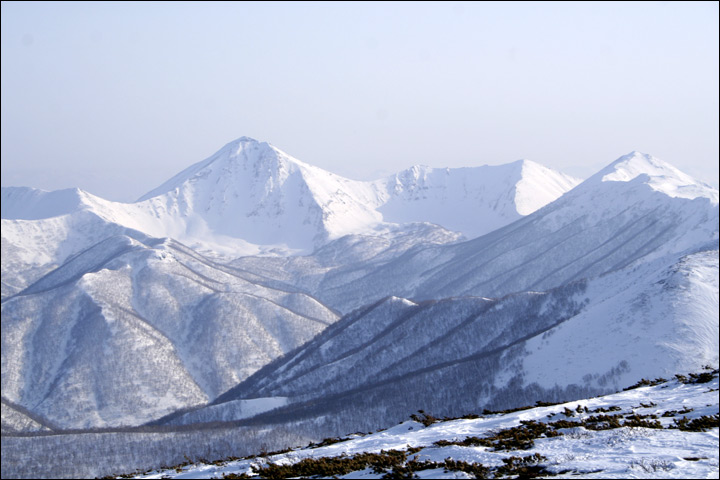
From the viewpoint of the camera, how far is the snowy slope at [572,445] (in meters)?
27.9

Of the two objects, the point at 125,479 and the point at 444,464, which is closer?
the point at 444,464

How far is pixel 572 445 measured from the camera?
1281 inches

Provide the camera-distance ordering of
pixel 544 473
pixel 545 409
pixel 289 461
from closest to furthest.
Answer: pixel 544 473 < pixel 289 461 < pixel 545 409

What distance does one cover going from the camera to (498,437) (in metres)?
35.9

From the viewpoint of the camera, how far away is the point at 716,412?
37469 millimetres

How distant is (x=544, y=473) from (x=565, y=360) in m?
155

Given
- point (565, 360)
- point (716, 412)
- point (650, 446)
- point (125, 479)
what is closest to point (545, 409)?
point (716, 412)

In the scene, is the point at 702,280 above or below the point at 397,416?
above

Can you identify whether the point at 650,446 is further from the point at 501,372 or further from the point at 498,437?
the point at 501,372

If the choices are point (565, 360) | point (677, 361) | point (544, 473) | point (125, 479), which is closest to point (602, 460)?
point (544, 473)

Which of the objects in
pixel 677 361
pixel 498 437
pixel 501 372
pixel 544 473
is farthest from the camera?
pixel 501 372

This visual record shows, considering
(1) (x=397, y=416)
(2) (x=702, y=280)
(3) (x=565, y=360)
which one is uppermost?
(2) (x=702, y=280)

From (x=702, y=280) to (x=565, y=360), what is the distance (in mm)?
42412

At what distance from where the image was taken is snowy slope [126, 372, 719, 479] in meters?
27.9
